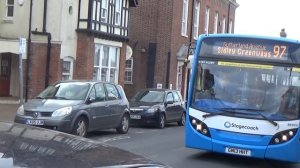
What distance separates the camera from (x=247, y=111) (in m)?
Answer: 11.0

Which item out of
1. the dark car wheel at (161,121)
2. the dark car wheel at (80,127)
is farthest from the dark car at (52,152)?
the dark car wheel at (161,121)

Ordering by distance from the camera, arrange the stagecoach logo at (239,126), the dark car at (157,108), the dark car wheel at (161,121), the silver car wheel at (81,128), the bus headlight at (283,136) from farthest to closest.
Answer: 1. the dark car wheel at (161,121)
2. the dark car at (157,108)
3. the silver car wheel at (81,128)
4. the stagecoach logo at (239,126)
5. the bus headlight at (283,136)

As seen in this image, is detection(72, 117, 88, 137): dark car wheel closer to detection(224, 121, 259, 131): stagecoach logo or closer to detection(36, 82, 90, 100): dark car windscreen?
detection(36, 82, 90, 100): dark car windscreen

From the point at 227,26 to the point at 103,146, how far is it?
1787 inches

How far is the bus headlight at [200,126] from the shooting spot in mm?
11289

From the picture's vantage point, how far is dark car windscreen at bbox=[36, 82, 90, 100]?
1449 centimetres

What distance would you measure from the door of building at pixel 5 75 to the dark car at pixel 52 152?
21957 millimetres

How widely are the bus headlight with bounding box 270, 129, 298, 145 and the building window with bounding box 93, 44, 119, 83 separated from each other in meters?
16.8

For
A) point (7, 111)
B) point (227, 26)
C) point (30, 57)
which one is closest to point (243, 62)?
point (7, 111)

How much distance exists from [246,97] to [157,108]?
9.13 meters

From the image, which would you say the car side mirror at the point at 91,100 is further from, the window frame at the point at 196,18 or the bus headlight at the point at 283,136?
the window frame at the point at 196,18

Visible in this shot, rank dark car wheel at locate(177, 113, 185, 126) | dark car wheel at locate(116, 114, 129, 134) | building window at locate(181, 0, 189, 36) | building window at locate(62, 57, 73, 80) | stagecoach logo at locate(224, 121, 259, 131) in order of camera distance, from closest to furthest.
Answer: stagecoach logo at locate(224, 121, 259, 131) < dark car wheel at locate(116, 114, 129, 134) < dark car wheel at locate(177, 113, 185, 126) < building window at locate(62, 57, 73, 80) < building window at locate(181, 0, 189, 36)

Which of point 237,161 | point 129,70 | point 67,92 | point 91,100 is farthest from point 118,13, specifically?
point 237,161

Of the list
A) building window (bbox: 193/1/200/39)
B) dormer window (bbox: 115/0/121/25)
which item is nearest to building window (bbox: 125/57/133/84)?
dormer window (bbox: 115/0/121/25)
